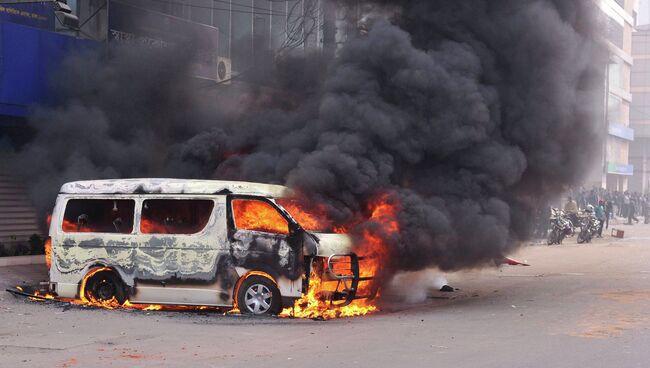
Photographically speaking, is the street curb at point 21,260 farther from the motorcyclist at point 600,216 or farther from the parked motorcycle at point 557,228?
the motorcyclist at point 600,216

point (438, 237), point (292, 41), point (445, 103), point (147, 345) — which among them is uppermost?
point (292, 41)

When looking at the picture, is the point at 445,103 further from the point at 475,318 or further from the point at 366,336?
the point at 366,336

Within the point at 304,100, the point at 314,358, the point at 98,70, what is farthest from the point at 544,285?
the point at 98,70

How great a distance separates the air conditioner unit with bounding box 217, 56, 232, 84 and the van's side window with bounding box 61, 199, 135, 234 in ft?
33.9

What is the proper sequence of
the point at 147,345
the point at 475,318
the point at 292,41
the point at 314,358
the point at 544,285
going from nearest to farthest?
the point at 314,358 → the point at 147,345 → the point at 475,318 → the point at 544,285 → the point at 292,41

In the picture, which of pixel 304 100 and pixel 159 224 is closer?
pixel 159 224

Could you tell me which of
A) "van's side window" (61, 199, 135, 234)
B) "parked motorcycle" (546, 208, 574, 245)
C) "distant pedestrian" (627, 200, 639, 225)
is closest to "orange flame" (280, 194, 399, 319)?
"van's side window" (61, 199, 135, 234)

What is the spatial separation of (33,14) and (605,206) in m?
26.5

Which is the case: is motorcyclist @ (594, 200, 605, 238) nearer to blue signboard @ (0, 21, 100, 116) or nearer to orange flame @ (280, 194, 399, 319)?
orange flame @ (280, 194, 399, 319)

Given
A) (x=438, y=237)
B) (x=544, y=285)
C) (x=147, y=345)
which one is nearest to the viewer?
(x=147, y=345)

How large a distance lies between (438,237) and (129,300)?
4226mm

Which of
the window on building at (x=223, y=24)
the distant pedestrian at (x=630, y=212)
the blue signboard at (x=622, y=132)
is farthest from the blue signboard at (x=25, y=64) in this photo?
the blue signboard at (x=622, y=132)

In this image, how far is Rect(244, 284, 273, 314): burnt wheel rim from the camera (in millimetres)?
10305

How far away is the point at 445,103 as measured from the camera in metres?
11.9
